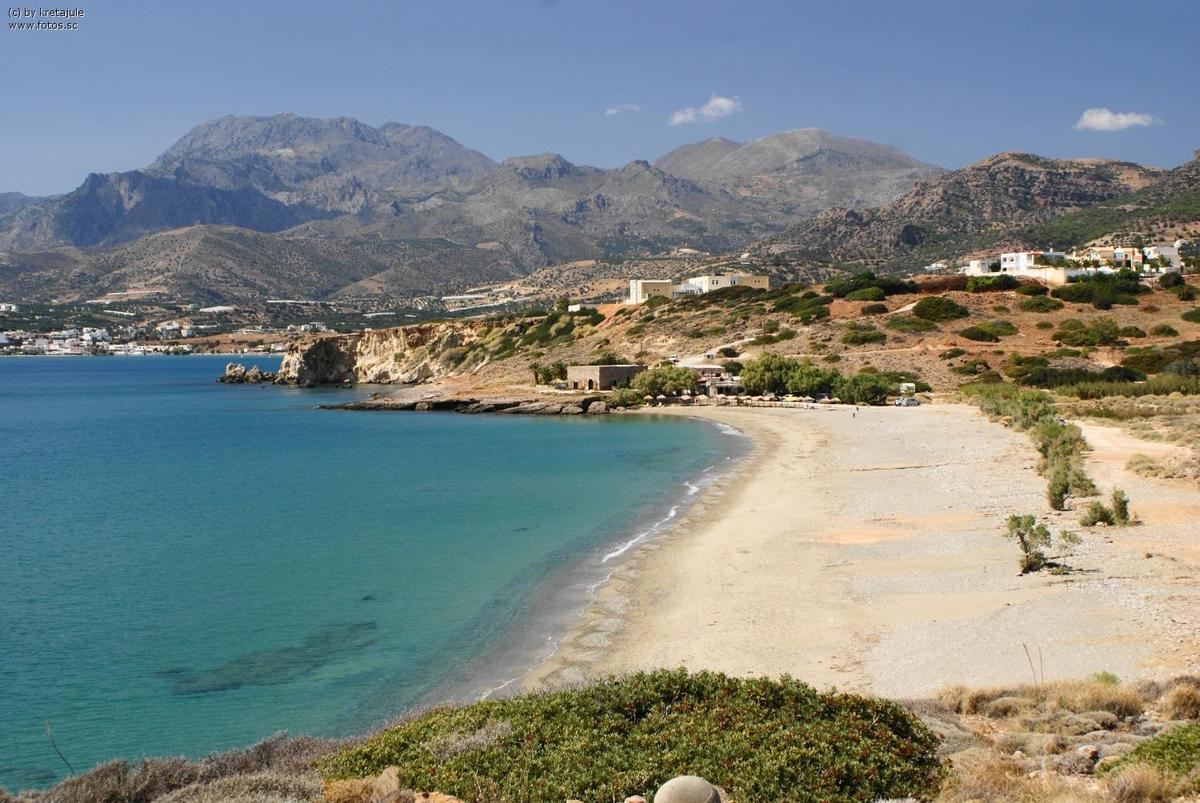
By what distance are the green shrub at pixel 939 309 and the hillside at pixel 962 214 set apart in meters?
64.0

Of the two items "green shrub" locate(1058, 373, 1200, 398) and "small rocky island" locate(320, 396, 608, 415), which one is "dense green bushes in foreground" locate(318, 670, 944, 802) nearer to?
"green shrub" locate(1058, 373, 1200, 398)

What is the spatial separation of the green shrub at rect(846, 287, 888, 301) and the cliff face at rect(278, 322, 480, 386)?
3790 centimetres

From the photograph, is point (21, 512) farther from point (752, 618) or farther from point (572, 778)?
point (572, 778)

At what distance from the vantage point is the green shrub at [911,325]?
231 feet

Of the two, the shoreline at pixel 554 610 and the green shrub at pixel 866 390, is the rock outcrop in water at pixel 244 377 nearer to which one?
the green shrub at pixel 866 390

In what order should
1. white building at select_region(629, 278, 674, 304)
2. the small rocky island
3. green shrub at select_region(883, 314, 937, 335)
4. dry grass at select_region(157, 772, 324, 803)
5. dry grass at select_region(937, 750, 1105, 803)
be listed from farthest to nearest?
white building at select_region(629, 278, 674, 304) → green shrub at select_region(883, 314, 937, 335) → the small rocky island → dry grass at select_region(157, 772, 324, 803) → dry grass at select_region(937, 750, 1105, 803)

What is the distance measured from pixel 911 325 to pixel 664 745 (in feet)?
220

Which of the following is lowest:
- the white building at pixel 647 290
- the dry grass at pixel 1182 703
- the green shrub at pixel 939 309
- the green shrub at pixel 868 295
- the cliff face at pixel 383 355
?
the dry grass at pixel 1182 703

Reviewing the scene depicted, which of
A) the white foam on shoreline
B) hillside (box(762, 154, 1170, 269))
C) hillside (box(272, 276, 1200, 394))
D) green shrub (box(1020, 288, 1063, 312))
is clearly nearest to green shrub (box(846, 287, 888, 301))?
hillside (box(272, 276, 1200, 394))

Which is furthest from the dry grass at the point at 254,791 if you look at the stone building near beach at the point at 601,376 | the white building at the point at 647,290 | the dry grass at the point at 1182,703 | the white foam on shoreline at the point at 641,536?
the white building at the point at 647,290

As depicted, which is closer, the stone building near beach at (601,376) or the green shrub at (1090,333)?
the green shrub at (1090,333)

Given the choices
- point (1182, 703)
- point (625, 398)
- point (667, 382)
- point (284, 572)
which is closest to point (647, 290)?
point (667, 382)

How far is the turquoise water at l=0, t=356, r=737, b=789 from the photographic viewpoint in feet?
44.5

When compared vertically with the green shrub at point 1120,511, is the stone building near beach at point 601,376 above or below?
above
